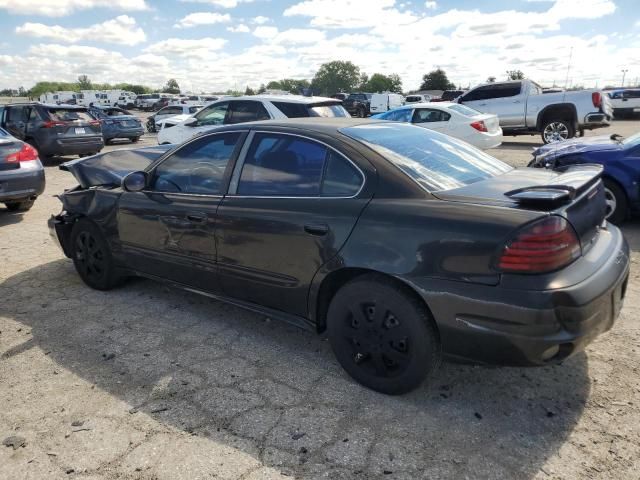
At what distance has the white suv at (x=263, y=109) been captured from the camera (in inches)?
326

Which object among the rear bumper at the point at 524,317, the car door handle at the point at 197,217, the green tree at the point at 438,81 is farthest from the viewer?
the green tree at the point at 438,81

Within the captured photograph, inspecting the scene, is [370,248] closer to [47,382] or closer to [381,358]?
[381,358]

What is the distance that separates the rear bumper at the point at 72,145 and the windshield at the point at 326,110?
25.7 feet

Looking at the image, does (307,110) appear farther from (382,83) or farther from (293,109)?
(382,83)

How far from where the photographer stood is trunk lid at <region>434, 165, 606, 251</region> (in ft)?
7.81

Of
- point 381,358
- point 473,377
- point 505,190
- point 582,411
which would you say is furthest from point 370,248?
point 582,411

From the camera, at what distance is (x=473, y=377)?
3.00m

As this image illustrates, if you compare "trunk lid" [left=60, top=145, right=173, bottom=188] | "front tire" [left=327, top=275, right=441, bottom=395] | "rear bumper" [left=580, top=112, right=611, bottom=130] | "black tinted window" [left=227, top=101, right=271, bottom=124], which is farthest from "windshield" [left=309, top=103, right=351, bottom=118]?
"rear bumper" [left=580, top=112, right=611, bottom=130]

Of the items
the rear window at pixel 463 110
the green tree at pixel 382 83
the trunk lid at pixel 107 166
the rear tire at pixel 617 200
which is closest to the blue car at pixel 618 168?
the rear tire at pixel 617 200

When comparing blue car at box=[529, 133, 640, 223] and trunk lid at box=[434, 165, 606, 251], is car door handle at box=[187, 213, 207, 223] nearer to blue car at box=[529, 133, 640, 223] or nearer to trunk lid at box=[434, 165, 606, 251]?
trunk lid at box=[434, 165, 606, 251]

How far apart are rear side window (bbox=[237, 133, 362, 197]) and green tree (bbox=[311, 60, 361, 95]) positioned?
127 metres

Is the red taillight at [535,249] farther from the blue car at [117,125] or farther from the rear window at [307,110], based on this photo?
the blue car at [117,125]

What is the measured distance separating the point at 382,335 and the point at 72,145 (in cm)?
1266

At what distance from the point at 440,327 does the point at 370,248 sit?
1.78 feet
